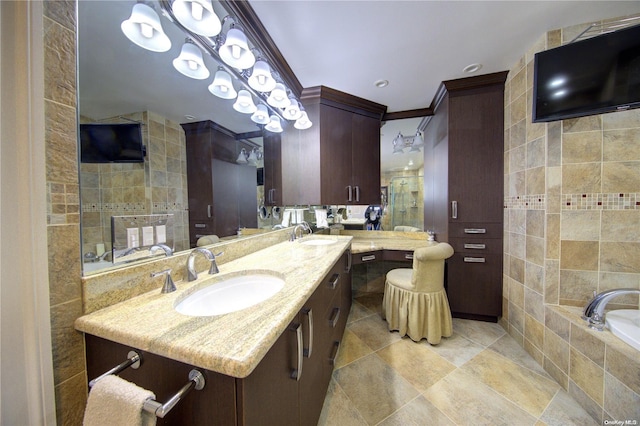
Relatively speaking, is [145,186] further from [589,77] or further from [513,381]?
[589,77]

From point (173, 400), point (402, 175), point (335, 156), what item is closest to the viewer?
point (173, 400)

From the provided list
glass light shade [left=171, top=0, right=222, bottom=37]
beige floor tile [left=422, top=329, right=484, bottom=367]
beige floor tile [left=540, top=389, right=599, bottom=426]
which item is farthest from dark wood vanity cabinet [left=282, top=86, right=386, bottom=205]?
beige floor tile [left=540, top=389, right=599, bottom=426]

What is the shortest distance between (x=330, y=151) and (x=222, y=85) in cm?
128

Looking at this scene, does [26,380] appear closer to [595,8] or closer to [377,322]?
[377,322]

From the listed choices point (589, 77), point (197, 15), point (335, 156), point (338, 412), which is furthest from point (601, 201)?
point (197, 15)

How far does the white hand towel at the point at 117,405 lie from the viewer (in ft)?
1.40

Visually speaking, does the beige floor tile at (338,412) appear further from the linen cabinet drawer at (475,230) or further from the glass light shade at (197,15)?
the glass light shade at (197,15)

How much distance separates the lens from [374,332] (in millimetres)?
2002

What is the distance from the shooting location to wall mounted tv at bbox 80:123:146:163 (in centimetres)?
71

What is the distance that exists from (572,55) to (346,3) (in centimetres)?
154

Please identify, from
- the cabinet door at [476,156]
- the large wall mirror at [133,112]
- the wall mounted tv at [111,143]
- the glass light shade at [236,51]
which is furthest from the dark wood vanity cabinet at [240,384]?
the cabinet door at [476,156]

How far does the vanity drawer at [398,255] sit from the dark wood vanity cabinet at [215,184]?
1.48 metres

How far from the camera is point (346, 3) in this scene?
1279mm

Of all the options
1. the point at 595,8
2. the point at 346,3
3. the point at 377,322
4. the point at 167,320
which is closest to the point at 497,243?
the point at 377,322
